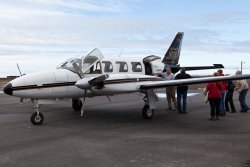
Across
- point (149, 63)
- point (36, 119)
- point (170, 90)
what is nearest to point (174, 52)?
point (170, 90)

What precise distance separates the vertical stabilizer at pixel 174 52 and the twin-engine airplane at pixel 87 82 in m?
4.21

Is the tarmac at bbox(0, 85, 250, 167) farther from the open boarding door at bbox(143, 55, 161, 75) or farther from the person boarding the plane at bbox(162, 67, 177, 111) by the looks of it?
the open boarding door at bbox(143, 55, 161, 75)

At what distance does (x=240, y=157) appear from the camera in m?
6.94

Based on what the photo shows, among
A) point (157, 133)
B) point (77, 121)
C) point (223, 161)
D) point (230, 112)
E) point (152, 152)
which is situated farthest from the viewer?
point (230, 112)

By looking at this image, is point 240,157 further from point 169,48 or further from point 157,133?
point 169,48

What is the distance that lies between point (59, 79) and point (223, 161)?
6.84 meters

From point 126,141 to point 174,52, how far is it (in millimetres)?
10827

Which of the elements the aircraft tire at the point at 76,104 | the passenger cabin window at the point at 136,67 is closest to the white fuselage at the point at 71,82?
the passenger cabin window at the point at 136,67

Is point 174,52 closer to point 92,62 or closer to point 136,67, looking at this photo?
point 136,67

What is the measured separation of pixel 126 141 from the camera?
872 cm

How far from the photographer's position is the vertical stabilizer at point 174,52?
1820 centimetres

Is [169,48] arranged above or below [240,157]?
above

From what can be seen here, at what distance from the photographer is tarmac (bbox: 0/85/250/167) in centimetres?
677

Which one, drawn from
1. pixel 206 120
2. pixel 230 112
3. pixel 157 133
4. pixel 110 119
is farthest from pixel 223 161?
pixel 230 112
